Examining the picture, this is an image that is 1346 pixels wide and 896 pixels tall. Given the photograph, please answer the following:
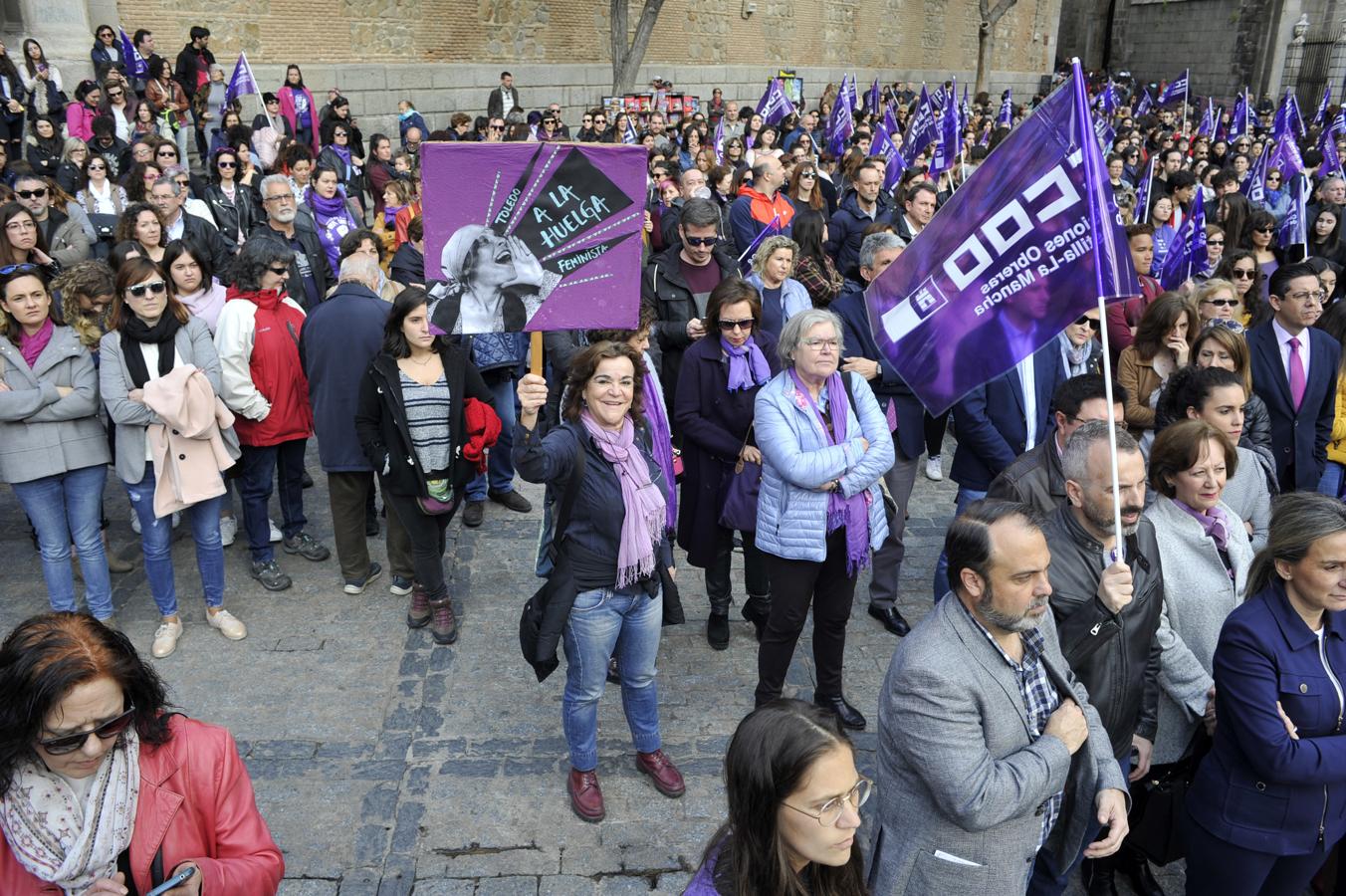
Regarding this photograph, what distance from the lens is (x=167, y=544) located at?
17.6 ft

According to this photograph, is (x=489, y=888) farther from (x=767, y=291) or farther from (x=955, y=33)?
(x=955, y=33)

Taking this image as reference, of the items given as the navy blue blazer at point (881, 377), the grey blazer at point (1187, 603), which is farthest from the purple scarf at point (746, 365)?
the grey blazer at point (1187, 603)

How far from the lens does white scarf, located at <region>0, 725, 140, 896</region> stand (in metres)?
2.32

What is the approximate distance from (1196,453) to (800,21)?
32.1 m

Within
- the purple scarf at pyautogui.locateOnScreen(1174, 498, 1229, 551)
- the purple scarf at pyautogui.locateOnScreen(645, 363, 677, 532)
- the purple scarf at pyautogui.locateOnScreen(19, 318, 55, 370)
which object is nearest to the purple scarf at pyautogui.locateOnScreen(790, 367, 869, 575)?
the purple scarf at pyautogui.locateOnScreen(645, 363, 677, 532)

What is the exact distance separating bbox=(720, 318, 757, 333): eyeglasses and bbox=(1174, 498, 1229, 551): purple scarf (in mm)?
2141

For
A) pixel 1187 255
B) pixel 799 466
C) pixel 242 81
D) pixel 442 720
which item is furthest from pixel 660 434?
pixel 242 81

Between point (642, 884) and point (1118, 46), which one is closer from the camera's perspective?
point (642, 884)

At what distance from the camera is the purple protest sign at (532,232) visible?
3.62 m

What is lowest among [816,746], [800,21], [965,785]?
[965,785]

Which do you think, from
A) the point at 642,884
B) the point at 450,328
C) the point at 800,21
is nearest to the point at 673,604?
the point at 642,884

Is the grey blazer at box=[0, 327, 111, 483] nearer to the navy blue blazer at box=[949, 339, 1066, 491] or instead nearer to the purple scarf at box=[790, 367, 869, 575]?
the purple scarf at box=[790, 367, 869, 575]

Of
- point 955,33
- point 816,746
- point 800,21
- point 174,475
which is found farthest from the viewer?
point 955,33

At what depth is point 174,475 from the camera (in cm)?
526
